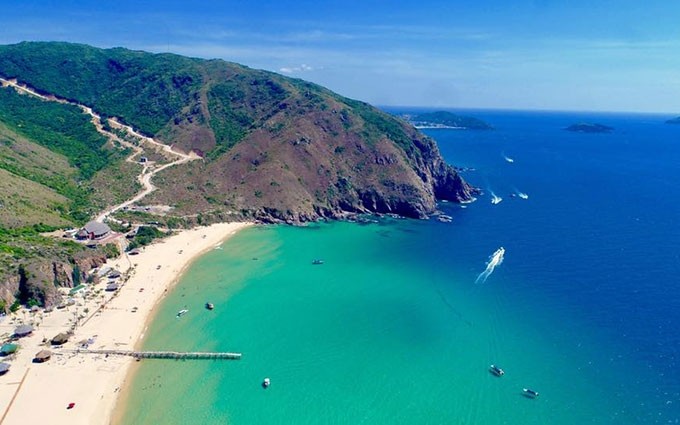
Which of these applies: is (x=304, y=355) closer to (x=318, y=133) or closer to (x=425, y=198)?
(x=425, y=198)

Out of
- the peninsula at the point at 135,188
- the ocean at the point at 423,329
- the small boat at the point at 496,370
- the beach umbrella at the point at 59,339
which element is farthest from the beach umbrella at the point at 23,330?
the small boat at the point at 496,370

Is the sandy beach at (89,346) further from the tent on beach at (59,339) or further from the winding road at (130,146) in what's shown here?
the winding road at (130,146)

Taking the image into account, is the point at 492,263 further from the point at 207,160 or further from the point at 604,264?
the point at 207,160

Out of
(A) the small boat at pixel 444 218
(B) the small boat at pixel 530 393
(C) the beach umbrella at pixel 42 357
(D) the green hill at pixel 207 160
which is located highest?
(D) the green hill at pixel 207 160

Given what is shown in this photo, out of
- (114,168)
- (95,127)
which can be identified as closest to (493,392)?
(114,168)

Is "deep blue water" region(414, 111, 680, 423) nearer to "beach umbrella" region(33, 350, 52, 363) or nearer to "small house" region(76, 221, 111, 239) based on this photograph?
"beach umbrella" region(33, 350, 52, 363)

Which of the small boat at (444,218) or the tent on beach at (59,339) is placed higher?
the small boat at (444,218)
